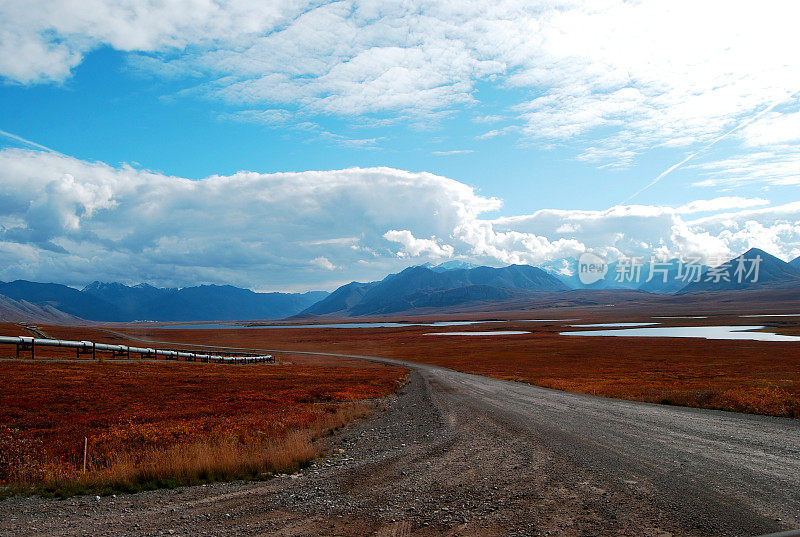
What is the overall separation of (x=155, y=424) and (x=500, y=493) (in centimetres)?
1704

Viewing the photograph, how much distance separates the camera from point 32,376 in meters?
38.3

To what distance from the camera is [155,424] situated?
862 inches

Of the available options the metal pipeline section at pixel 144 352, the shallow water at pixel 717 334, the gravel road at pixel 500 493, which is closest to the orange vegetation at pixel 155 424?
the gravel road at pixel 500 493

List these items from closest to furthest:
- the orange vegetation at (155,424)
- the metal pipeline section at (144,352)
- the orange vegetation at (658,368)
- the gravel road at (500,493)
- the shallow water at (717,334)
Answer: the gravel road at (500,493) < the orange vegetation at (155,424) < the orange vegetation at (658,368) < the metal pipeline section at (144,352) < the shallow water at (717,334)

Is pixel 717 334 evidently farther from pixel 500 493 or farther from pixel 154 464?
pixel 154 464

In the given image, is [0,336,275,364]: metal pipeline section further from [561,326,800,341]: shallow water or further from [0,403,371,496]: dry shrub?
[561,326,800,341]: shallow water

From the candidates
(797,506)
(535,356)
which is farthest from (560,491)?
(535,356)

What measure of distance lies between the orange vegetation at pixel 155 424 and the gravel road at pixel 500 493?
1.31 metres

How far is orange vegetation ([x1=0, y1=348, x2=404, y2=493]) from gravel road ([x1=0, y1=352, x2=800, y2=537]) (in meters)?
1.31

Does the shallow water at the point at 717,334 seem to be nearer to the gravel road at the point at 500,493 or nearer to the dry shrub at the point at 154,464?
the gravel road at the point at 500,493

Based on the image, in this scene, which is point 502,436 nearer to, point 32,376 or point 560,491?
point 560,491

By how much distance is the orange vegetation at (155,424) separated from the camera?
14.0 m

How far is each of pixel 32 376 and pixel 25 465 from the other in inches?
1195

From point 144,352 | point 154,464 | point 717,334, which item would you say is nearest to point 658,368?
point 154,464
